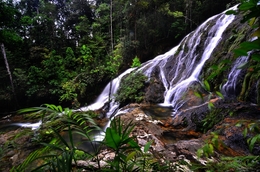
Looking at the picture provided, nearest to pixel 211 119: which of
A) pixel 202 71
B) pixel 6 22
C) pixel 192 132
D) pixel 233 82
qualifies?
pixel 192 132

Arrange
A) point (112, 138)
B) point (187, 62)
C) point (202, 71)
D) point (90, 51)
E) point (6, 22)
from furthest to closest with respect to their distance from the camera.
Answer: point (90, 51), point (187, 62), point (202, 71), point (6, 22), point (112, 138)

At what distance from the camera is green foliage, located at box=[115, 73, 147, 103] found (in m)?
8.47

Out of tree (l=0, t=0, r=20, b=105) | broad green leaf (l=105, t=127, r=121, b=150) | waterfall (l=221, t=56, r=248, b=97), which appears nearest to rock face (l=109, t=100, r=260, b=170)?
waterfall (l=221, t=56, r=248, b=97)

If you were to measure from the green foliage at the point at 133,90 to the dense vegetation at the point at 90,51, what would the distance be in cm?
180

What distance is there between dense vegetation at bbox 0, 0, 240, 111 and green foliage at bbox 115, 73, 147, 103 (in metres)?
1.80

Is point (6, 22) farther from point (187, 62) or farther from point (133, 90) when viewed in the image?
point (187, 62)

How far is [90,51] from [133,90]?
7429 millimetres

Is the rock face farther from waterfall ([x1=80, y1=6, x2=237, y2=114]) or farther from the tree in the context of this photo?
the tree

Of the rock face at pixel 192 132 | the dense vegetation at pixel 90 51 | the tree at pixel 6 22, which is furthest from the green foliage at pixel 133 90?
the tree at pixel 6 22

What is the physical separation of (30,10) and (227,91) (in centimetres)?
2624

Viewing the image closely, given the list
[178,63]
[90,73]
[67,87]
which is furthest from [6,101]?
[178,63]

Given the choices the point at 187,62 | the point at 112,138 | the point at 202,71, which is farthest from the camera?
the point at 187,62

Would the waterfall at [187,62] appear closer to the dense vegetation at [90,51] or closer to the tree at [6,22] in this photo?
the dense vegetation at [90,51]

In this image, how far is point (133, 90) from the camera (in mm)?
8625
